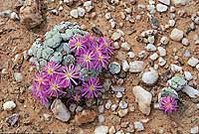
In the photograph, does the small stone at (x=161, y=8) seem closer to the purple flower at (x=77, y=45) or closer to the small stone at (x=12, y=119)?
the purple flower at (x=77, y=45)

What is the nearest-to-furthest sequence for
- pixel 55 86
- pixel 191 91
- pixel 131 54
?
pixel 55 86 < pixel 191 91 < pixel 131 54

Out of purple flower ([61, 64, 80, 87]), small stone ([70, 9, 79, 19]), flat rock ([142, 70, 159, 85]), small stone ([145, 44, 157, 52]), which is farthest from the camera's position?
small stone ([70, 9, 79, 19])

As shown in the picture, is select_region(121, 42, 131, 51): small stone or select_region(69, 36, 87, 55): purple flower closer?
select_region(69, 36, 87, 55): purple flower

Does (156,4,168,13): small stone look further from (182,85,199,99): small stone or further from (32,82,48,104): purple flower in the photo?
(32,82,48,104): purple flower

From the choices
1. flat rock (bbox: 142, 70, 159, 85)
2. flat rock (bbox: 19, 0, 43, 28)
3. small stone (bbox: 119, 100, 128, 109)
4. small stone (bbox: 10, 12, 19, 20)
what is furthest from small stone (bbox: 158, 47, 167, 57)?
small stone (bbox: 10, 12, 19, 20)

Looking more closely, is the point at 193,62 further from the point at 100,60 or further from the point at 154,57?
the point at 100,60

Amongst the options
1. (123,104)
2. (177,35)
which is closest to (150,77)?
(123,104)
